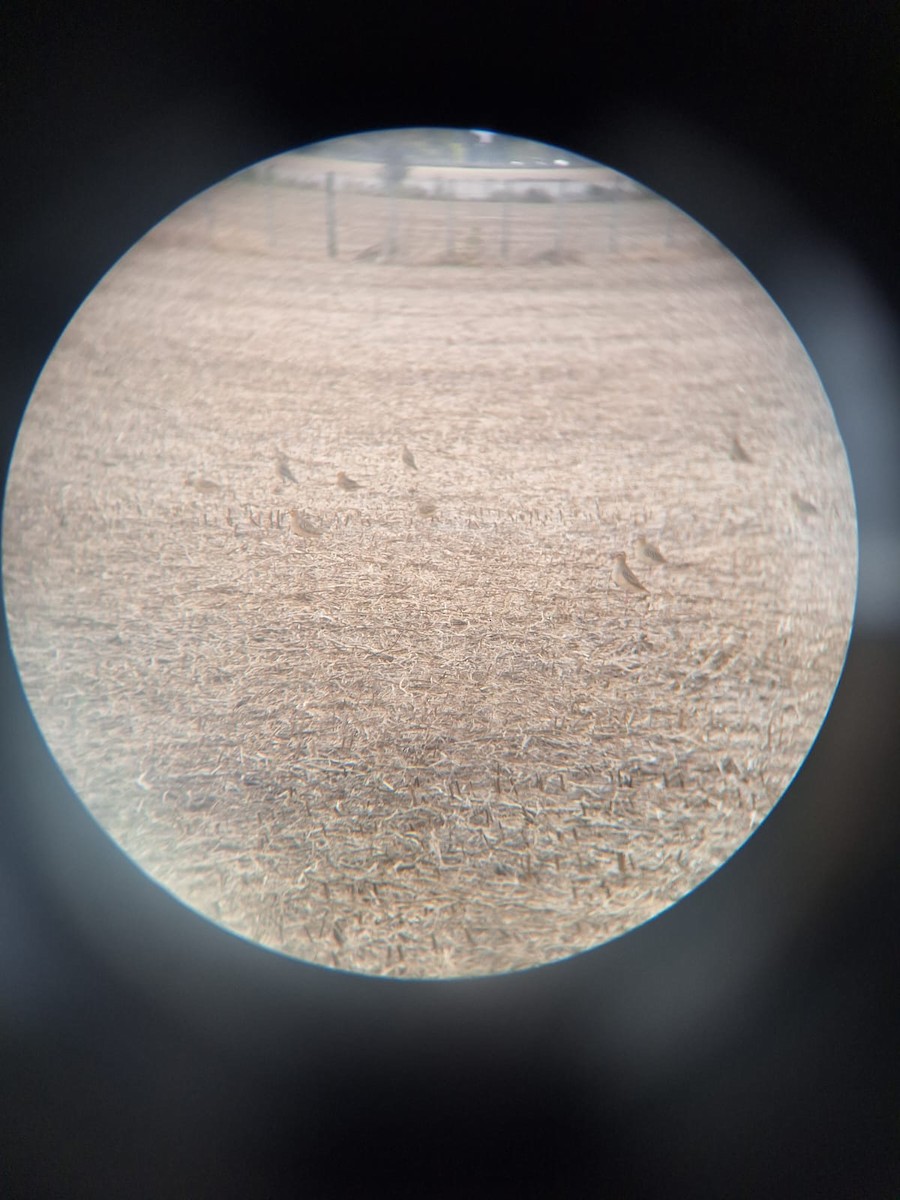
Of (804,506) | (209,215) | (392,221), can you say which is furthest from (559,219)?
(804,506)

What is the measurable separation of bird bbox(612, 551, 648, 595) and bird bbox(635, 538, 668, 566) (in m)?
0.06

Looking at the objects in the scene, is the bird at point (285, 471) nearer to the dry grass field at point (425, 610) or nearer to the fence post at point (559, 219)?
the dry grass field at point (425, 610)

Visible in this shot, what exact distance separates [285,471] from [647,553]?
142 centimetres

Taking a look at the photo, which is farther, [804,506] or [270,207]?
[270,207]

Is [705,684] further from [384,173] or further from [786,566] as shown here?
[384,173]

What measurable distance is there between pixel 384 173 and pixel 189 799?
7.18m

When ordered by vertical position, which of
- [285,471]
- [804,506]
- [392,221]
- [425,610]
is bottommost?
[425,610]

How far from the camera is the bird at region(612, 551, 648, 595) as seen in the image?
3.17 meters

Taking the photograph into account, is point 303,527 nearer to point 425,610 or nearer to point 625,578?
point 425,610

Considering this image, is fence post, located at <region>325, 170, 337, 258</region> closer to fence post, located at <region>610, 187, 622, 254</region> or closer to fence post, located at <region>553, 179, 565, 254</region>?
fence post, located at <region>553, 179, 565, 254</region>

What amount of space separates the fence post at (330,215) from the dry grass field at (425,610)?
160cm

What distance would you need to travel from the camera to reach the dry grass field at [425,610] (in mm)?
2338

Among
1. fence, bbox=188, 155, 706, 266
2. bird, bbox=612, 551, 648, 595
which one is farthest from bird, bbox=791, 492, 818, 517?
fence, bbox=188, 155, 706, 266

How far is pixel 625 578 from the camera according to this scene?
3.23 meters
